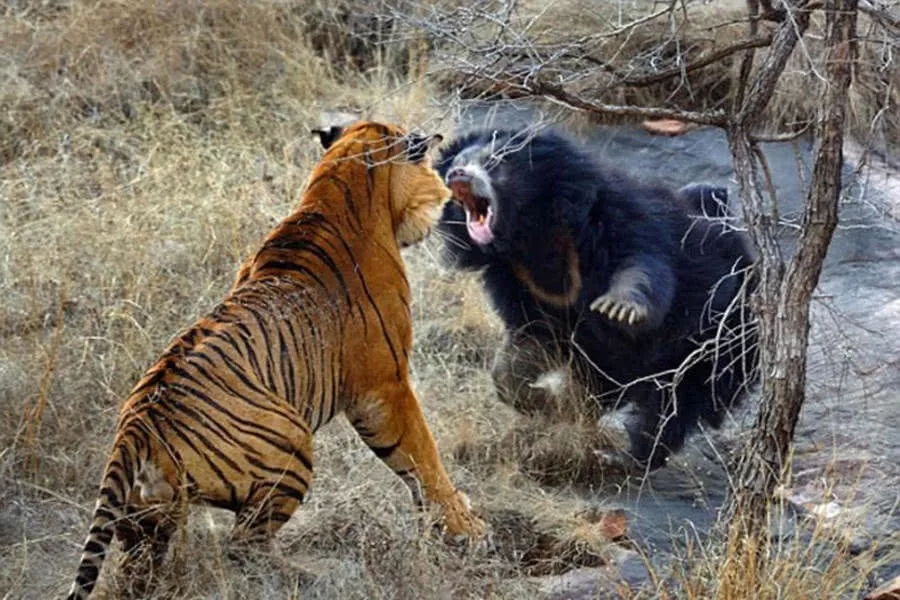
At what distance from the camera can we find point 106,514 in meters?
4.12

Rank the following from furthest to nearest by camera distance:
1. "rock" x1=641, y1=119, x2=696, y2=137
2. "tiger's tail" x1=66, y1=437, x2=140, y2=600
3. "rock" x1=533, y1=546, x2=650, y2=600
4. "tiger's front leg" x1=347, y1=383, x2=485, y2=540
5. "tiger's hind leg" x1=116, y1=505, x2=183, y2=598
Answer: "rock" x1=641, y1=119, x2=696, y2=137, "tiger's front leg" x1=347, y1=383, x2=485, y2=540, "rock" x1=533, y1=546, x2=650, y2=600, "tiger's hind leg" x1=116, y1=505, x2=183, y2=598, "tiger's tail" x1=66, y1=437, x2=140, y2=600

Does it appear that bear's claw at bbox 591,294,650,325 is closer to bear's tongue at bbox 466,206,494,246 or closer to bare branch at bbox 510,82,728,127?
bear's tongue at bbox 466,206,494,246

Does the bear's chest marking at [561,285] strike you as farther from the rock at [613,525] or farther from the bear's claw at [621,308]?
the rock at [613,525]

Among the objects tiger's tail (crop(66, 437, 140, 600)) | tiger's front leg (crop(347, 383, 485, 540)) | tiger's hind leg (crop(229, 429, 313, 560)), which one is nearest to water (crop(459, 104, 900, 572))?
tiger's front leg (crop(347, 383, 485, 540))

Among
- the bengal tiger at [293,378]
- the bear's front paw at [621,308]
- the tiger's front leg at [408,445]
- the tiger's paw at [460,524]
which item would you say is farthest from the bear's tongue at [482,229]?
the tiger's paw at [460,524]

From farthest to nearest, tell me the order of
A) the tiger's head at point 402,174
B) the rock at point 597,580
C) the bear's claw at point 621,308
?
the bear's claw at point 621,308, the tiger's head at point 402,174, the rock at point 597,580

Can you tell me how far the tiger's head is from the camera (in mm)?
5098

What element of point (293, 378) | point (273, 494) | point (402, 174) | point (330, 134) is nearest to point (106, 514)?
point (273, 494)

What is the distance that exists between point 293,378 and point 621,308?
140 centimetres

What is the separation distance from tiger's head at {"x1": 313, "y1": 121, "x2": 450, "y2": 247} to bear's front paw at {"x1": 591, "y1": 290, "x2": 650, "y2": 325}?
0.72 meters

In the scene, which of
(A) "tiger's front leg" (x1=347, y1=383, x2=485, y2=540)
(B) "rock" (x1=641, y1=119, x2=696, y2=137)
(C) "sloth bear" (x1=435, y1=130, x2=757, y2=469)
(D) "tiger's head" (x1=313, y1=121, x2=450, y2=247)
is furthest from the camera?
(B) "rock" (x1=641, y1=119, x2=696, y2=137)

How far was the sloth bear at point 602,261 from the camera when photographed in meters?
5.84

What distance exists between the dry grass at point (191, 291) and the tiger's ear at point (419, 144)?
0.62ft

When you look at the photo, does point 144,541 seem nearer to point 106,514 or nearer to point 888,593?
point 106,514
